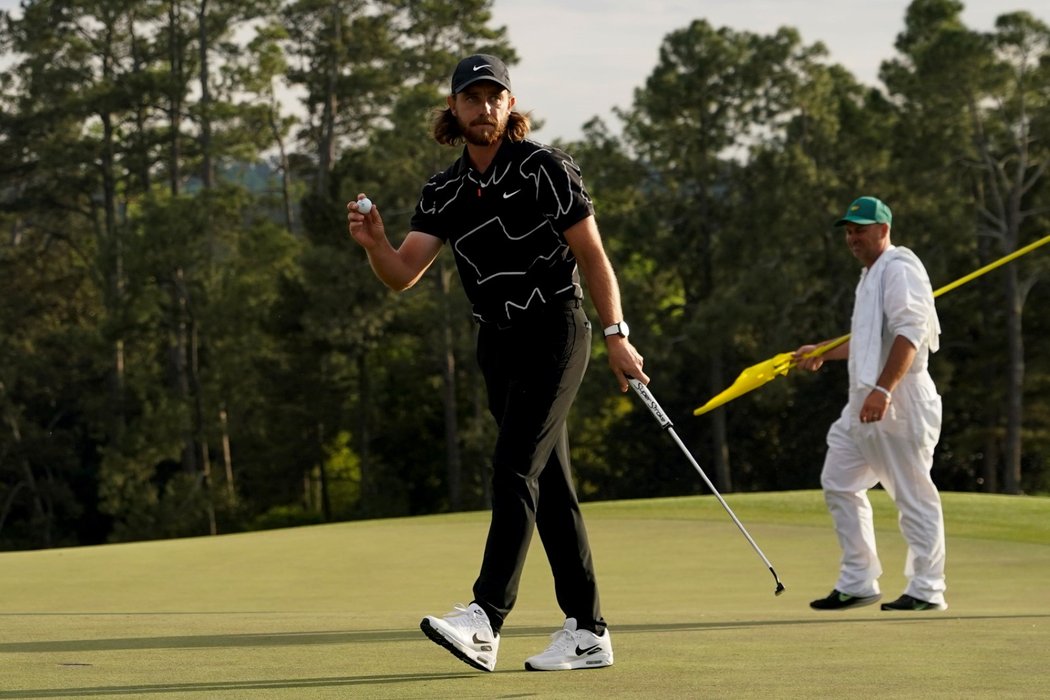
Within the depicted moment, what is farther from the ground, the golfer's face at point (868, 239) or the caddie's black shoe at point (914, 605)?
the golfer's face at point (868, 239)

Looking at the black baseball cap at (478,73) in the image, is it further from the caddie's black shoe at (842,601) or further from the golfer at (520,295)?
the caddie's black shoe at (842,601)

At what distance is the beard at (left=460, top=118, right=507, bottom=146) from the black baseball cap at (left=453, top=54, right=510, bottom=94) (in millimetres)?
122

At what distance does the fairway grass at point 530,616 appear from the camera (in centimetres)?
507

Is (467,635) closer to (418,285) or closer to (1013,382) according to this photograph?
(1013,382)

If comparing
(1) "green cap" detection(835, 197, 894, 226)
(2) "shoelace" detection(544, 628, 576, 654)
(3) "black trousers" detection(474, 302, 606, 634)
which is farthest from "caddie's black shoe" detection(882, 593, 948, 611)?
(2) "shoelace" detection(544, 628, 576, 654)

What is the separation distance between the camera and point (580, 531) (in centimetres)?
586

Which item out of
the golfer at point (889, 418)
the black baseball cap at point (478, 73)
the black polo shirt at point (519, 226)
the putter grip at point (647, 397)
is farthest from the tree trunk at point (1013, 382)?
the black baseball cap at point (478, 73)

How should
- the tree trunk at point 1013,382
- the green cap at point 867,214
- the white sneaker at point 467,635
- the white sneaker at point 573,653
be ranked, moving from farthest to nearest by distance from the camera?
1. the tree trunk at point 1013,382
2. the green cap at point 867,214
3. the white sneaker at point 573,653
4. the white sneaker at point 467,635

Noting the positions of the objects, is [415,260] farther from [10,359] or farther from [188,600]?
[10,359]

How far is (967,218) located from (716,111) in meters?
8.02

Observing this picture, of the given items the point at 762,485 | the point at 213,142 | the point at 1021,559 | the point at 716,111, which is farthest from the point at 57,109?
the point at 1021,559

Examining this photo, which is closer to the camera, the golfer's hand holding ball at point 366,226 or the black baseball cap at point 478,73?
the black baseball cap at point 478,73

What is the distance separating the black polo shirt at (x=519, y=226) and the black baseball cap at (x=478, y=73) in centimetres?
21

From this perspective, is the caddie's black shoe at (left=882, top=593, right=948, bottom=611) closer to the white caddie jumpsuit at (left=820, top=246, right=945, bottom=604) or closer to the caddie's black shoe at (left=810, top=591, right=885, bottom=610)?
the white caddie jumpsuit at (left=820, top=246, right=945, bottom=604)
